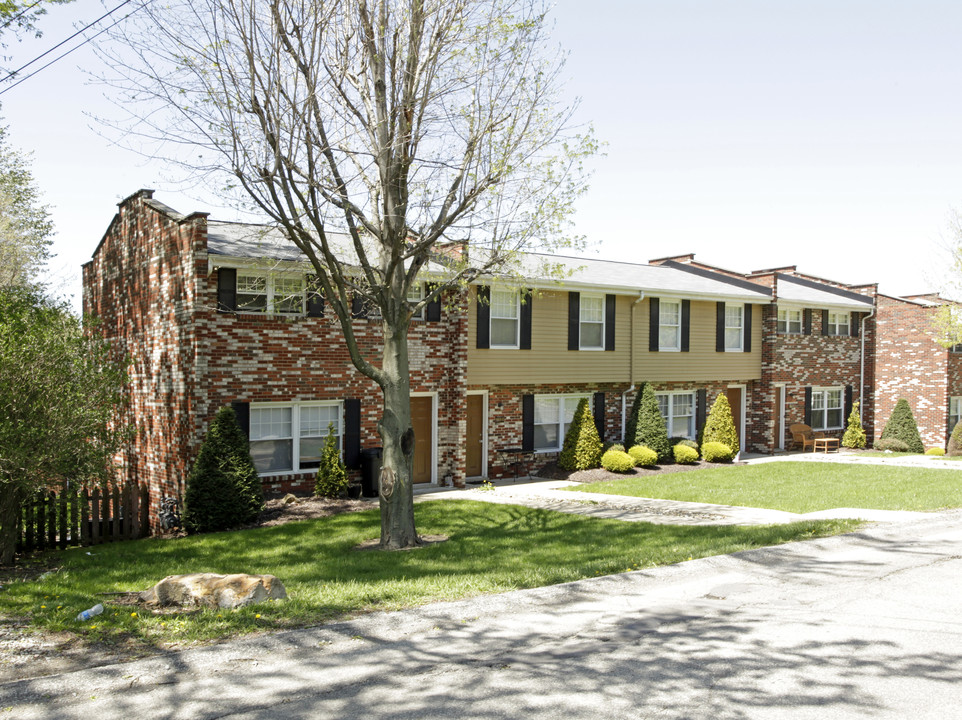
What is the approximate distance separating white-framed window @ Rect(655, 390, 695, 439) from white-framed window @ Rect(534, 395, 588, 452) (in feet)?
11.4

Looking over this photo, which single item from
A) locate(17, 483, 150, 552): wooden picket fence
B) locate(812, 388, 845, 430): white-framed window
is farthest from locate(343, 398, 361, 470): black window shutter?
locate(812, 388, 845, 430): white-framed window

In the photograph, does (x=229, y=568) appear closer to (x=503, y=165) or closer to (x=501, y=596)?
(x=501, y=596)

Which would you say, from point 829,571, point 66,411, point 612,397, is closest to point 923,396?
point 612,397

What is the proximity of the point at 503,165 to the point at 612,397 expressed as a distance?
12.8m

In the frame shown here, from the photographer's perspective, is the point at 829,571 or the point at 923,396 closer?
the point at 829,571

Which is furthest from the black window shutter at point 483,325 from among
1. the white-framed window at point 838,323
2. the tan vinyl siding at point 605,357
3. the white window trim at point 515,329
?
the white-framed window at point 838,323

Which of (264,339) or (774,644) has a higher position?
(264,339)

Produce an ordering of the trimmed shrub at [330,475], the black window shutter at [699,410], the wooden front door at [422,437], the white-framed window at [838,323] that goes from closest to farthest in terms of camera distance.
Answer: the trimmed shrub at [330,475] < the wooden front door at [422,437] < the black window shutter at [699,410] < the white-framed window at [838,323]

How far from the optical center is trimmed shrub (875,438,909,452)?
1150 inches

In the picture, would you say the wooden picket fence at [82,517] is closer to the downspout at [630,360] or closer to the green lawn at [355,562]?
the green lawn at [355,562]

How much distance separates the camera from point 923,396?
99.2 feet

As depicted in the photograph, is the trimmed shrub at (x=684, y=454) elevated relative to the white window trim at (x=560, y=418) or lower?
lower

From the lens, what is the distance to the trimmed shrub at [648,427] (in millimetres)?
22578

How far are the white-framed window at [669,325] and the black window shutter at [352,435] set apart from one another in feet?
34.8
